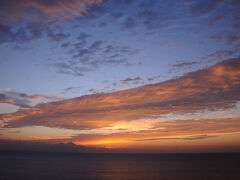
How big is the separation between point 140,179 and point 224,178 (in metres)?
18.4

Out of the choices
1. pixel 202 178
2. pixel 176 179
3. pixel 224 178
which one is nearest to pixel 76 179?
pixel 176 179

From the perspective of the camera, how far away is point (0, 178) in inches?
1603

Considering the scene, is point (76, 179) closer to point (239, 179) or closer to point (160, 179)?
point (160, 179)

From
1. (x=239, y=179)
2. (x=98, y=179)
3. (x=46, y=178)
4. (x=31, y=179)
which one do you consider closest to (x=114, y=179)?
(x=98, y=179)

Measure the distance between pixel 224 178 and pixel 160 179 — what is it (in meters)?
14.2

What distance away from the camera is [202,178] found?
44.2m

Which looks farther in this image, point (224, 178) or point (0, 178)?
point (224, 178)

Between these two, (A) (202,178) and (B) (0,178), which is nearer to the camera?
(B) (0,178)

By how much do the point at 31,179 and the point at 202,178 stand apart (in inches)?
1432

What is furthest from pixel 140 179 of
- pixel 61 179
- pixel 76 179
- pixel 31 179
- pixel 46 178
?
pixel 31 179

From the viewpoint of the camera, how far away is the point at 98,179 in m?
43.2

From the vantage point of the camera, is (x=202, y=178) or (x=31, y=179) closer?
(x=31, y=179)

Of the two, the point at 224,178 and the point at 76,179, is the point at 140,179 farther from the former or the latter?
the point at 224,178

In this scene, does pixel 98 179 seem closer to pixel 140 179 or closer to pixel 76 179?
pixel 76 179
